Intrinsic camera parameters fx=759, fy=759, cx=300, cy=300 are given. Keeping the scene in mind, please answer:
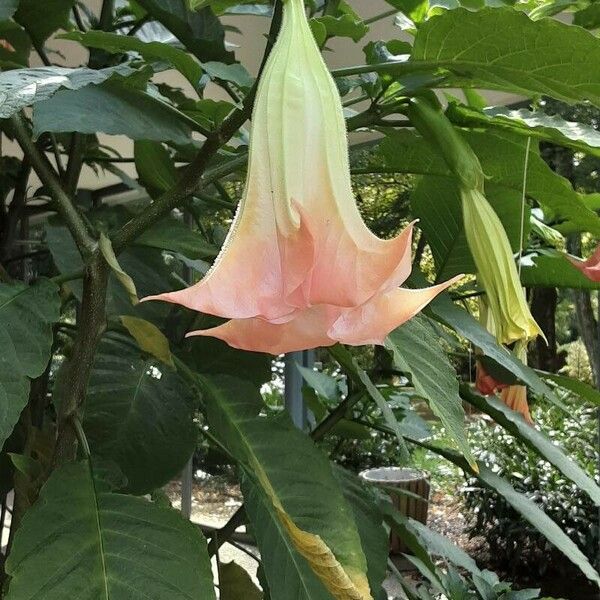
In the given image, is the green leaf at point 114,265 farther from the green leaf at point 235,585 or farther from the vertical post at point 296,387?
the vertical post at point 296,387

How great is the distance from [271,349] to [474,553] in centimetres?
227

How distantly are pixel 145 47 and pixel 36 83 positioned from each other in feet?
0.23

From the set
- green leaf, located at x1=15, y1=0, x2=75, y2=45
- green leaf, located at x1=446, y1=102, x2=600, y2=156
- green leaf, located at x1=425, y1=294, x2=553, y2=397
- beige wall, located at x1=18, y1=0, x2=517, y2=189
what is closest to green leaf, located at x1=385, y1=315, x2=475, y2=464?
green leaf, located at x1=425, y1=294, x2=553, y2=397

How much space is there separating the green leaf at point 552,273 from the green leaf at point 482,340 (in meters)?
0.15

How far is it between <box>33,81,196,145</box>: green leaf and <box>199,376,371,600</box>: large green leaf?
184mm

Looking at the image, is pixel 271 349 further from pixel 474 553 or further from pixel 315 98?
pixel 474 553

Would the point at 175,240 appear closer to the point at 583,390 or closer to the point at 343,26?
the point at 343,26

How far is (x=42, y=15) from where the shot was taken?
658 mm

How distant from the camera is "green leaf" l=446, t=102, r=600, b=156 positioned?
0.41 meters

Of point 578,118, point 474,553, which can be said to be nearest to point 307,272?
point 578,118

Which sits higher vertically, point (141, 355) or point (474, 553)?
point (141, 355)

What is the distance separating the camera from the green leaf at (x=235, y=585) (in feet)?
2.20

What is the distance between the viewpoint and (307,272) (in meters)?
0.25

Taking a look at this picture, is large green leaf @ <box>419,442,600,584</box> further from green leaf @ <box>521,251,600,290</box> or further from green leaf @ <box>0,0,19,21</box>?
green leaf @ <box>0,0,19,21</box>
